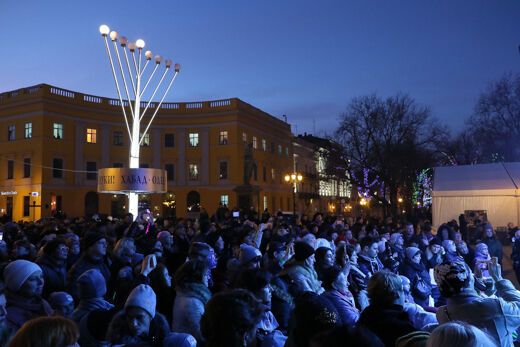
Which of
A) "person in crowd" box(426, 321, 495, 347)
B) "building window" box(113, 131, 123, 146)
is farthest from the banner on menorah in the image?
"building window" box(113, 131, 123, 146)

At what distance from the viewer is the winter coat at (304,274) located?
5.29m

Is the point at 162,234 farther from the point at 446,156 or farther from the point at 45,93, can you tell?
the point at 446,156

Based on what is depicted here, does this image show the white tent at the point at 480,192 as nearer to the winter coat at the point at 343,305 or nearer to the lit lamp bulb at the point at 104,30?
the lit lamp bulb at the point at 104,30

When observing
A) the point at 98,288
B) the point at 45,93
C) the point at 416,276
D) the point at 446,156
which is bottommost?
the point at 416,276

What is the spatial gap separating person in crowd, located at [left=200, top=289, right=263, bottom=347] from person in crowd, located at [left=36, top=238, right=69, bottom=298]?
12.6 ft

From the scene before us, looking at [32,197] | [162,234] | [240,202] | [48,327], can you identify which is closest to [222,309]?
[48,327]

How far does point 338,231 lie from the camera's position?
12.9m

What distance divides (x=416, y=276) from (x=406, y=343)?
15.6 ft

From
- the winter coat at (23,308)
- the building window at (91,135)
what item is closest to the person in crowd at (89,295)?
the winter coat at (23,308)

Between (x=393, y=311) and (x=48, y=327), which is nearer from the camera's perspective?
(x=48, y=327)

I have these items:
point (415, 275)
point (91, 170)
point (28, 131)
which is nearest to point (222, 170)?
point (91, 170)

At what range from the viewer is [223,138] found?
51562 mm

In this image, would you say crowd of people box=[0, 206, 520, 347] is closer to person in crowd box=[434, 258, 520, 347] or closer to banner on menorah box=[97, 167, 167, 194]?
person in crowd box=[434, 258, 520, 347]

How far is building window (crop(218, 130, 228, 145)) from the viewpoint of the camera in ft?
169
